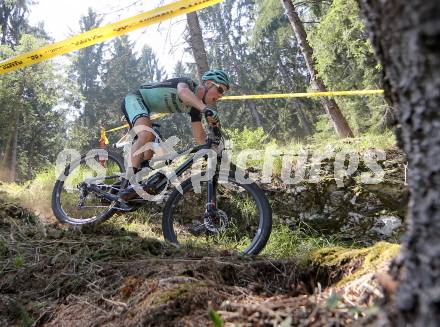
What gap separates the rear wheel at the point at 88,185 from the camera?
4.52m

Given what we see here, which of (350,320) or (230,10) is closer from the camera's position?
(350,320)

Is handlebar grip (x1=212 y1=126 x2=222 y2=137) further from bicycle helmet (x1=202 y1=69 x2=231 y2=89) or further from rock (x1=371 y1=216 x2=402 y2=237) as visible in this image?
rock (x1=371 y1=216 x2=402 y2=237)

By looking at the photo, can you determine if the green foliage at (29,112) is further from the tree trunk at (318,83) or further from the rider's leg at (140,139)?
the rider's leg at (140,139)

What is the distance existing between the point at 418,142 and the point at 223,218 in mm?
2890

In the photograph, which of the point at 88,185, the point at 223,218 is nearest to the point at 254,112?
the point at 88,185

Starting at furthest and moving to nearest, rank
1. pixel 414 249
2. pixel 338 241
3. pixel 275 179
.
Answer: pixel 275 179, pixel 338 241, pixel 414 249

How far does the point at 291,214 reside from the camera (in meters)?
4.74

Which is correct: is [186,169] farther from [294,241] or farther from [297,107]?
[297,107]

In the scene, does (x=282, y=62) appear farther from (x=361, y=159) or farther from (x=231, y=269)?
(x=231, y=269)

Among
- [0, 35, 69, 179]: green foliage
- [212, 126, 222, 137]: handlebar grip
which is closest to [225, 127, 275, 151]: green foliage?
[212, 126, 222, 137]: handlebar grip

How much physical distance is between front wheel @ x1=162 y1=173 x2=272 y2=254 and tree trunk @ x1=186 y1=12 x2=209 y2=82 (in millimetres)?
4358

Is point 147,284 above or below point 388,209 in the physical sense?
above

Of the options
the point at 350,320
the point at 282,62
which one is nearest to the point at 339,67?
the point at 350,320

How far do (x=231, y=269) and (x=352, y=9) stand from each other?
7578 millimetres
